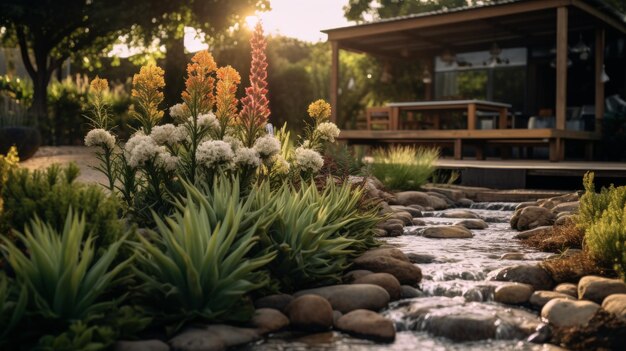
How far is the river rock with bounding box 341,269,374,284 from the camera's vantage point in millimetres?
4902

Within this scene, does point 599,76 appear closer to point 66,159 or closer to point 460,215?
point 460,215

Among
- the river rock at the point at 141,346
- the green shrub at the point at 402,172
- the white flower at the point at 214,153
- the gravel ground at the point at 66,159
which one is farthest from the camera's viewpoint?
the gravel ground at the point at 66,159

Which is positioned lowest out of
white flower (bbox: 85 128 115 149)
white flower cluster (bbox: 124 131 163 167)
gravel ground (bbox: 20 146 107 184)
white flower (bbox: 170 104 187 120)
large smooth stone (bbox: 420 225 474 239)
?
large smooth stone (bbox: 420 225 474 239)

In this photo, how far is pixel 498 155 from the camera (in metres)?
18.9

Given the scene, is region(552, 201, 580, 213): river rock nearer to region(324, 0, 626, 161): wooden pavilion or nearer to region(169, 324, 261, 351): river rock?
region(324, 0, 626, 161): wooden pavilion

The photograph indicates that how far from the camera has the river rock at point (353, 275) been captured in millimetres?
4902

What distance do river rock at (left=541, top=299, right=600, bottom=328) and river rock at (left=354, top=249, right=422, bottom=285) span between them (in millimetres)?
1011

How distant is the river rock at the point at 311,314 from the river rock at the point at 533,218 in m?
4.28

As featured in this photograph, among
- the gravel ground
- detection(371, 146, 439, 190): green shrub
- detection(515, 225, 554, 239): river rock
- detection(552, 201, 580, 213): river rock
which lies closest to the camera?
detection(515, 225, 554, 239): river rock

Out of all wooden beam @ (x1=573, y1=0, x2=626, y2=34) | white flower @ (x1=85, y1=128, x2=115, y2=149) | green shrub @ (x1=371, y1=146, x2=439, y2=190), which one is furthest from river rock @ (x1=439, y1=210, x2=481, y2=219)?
wooden beam @ (x1=573, y1=0, x2=626, y2=34)

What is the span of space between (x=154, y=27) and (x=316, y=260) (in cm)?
1821

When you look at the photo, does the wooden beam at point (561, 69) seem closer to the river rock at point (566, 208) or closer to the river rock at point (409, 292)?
Answer: the river rock at point (566, 208)

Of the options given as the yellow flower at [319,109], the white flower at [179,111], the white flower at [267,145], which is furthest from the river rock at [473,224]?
the white flower at [179,111]

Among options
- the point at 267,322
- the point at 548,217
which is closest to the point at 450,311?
the point at 267,322
